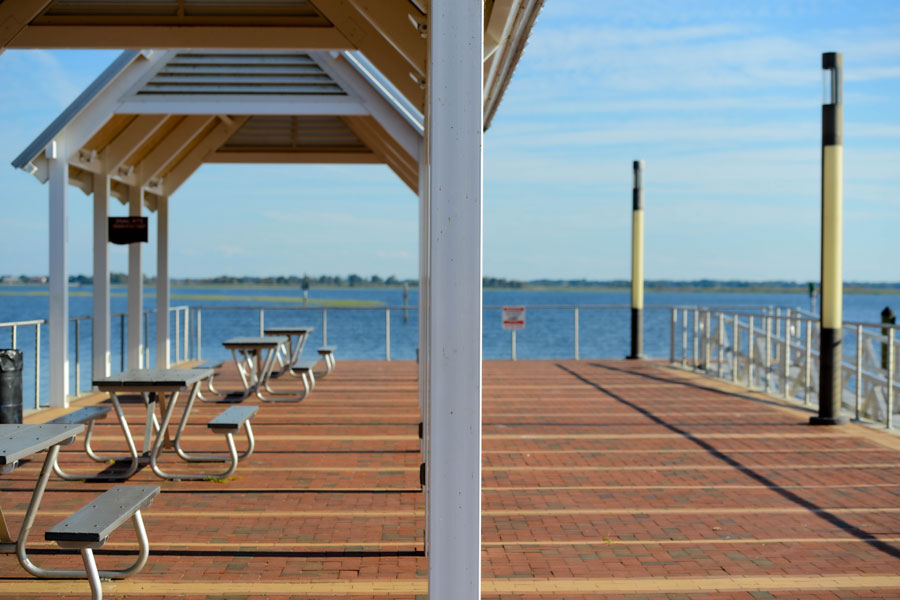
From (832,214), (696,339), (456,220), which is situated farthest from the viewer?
(696,339)

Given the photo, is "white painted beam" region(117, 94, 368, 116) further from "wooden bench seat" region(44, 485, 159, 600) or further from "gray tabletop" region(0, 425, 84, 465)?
"wooden bench seat" region(44, 485, 159, 600)

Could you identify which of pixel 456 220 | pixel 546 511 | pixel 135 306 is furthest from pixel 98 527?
pixel 135 306

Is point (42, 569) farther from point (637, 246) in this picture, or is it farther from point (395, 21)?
point (637, 246)

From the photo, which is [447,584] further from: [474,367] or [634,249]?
[634,249]

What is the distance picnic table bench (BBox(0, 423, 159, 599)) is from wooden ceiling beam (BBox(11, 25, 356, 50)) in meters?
3.64

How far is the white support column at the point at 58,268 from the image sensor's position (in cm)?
962

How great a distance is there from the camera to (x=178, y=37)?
714cm

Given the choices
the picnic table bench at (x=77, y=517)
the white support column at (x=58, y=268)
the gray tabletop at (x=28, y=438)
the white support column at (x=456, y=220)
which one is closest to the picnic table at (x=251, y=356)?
the white support column at (x=58, y=268)

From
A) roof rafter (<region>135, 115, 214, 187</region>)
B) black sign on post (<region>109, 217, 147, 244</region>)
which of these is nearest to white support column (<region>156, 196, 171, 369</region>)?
roof rafter (<region>135, 115, 214, 187</region>)

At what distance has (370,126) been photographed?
1180 centimetres

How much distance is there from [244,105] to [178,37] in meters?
2.88

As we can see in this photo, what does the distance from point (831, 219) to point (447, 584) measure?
716cm

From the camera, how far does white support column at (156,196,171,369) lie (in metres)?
13.8

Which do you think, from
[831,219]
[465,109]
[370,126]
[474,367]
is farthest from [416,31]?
[370,126]
